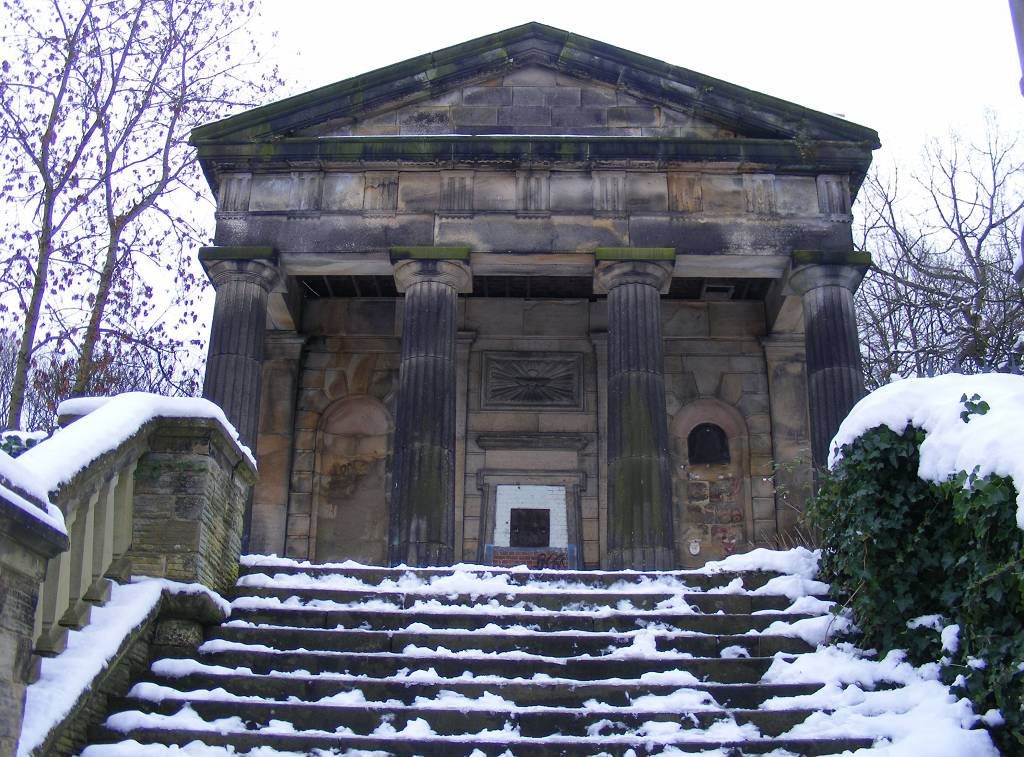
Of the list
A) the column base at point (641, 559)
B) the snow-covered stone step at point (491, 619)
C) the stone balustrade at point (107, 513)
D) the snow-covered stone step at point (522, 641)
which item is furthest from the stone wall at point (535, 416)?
the snow-covered stone step at point (522, 641)

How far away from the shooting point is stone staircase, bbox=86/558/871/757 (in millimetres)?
7012

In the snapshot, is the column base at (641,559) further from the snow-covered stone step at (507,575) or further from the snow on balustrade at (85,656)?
the snow on balustrade at (85,656)

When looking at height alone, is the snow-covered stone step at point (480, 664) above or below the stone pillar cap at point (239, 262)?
below

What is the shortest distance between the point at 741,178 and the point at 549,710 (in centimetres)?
1074

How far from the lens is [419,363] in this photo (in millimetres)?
15133

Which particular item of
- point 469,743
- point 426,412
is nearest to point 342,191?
point 426,412

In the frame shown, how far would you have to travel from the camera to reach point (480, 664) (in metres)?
8.13

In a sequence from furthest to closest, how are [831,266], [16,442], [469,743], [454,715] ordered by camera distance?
1. [831,266]
2. [16,442]
3. [454,715]
4. [469,743]

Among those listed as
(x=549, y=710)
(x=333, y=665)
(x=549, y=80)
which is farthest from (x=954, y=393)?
(x=549, y=80)

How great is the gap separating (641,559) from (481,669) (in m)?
5.99

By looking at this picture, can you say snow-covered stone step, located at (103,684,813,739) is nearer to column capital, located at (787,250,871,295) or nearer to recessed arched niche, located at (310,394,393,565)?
column capital, located at (787,250,871,295)

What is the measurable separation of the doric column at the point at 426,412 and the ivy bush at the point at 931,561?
582 cm

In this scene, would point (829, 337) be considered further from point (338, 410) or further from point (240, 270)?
point (240, 270)

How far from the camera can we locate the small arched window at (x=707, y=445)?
18.5 m
